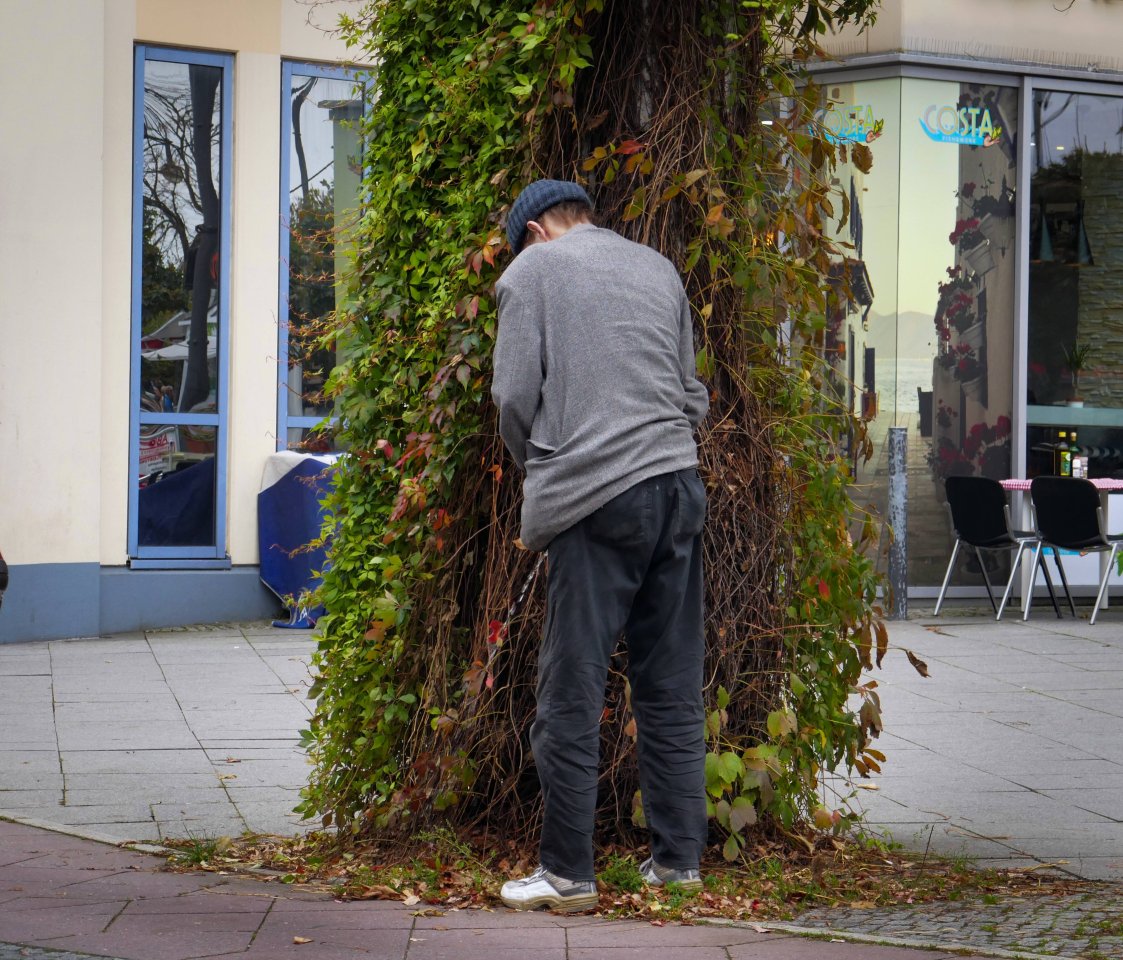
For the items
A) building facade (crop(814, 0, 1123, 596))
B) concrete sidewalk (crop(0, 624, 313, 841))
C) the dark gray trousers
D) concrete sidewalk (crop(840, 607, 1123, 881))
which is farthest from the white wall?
the dark gray trousers

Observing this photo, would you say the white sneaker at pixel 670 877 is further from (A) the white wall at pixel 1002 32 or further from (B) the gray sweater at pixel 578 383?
(A) the white wall at pixel 1002 32

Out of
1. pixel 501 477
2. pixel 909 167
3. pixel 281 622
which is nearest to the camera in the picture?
pixel 501 477

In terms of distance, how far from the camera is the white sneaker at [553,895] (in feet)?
13.3

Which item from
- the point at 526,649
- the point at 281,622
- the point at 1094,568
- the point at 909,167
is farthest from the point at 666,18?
the point at 1094,568

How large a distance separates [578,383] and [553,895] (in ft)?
4.42

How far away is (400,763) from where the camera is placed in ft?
15.6

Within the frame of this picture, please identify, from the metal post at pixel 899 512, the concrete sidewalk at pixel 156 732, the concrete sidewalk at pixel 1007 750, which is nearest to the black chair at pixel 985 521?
the metal post at pixel 899 512

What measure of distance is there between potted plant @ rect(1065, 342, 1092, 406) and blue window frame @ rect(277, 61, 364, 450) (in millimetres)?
6267

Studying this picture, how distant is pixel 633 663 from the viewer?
422 centimetres

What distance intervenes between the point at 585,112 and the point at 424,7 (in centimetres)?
61

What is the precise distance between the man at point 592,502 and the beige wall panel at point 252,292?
282 inches

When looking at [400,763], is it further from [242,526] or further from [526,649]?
[242,526]

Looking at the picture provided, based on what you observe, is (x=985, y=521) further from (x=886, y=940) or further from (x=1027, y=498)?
(x=886, y=940)

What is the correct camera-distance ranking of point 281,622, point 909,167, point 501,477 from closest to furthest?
point 501,477 → point 281,622 → point 909,167
